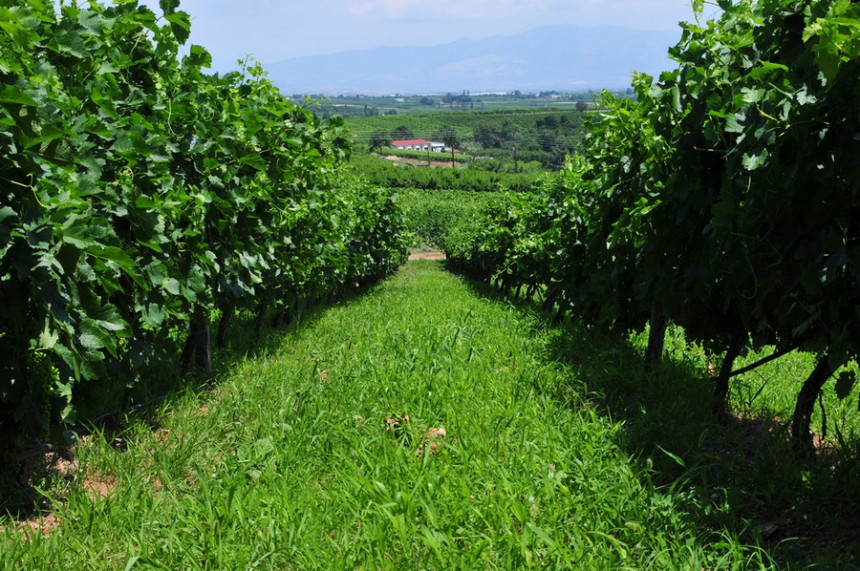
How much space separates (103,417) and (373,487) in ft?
7.03

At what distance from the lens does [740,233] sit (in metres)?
3.60

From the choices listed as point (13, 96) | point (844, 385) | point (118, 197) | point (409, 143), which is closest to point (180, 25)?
point (118, 197)

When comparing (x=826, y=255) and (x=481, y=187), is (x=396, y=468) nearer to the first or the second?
(x=826, y=255)

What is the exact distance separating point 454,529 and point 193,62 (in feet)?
14.0

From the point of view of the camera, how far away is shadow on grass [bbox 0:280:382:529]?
3.48m

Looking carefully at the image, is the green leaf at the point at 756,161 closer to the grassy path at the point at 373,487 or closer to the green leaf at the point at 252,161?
the grassy path at the point at 373,487

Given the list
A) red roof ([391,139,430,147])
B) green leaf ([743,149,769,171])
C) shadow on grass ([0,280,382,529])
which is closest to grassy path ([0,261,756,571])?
shadow on grass ([0,280,382,529])

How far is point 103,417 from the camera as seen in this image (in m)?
4.55

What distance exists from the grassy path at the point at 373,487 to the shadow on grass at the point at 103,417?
127 mm

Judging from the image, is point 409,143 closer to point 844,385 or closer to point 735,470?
point 735,470

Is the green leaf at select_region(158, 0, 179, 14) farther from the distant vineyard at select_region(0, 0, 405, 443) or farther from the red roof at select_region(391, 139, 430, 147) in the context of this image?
the red roof at select_region(391, 139, 430, 147)

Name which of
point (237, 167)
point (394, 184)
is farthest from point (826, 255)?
point (394, 184)

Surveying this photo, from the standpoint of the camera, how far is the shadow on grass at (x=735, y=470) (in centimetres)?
328

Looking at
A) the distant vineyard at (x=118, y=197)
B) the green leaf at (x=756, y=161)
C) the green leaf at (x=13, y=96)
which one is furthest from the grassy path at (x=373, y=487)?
the green leaf at (x=13, y=96)
